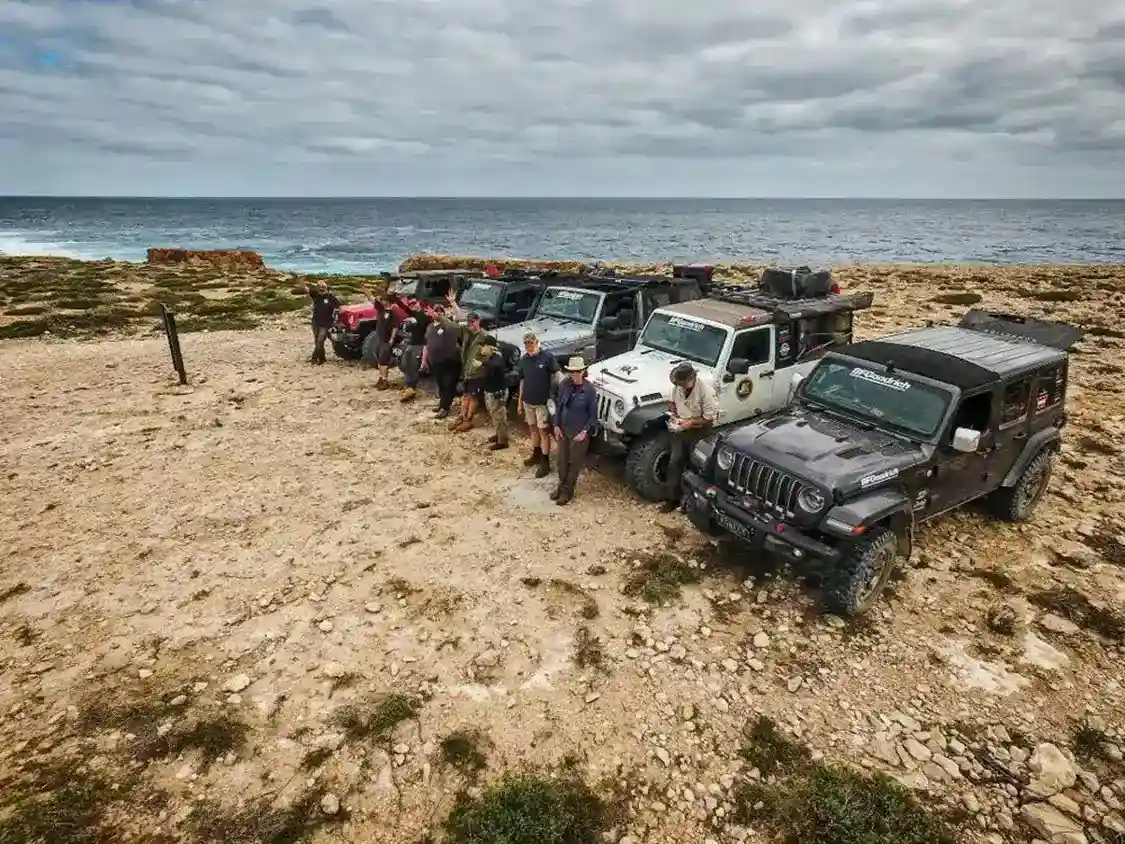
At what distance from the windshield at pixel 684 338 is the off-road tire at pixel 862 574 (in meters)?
3.51

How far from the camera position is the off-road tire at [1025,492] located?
7.18 metres

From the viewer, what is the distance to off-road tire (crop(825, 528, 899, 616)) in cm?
554

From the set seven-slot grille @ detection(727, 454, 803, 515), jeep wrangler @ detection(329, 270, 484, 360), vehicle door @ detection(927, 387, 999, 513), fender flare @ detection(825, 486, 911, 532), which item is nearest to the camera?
fender flare @ detection(825, 486, 911, 532)

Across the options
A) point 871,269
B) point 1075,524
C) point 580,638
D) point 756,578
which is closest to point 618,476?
point 756,578

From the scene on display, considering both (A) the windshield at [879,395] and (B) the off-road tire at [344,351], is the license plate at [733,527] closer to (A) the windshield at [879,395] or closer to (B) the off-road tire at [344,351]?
(A) the windshield at [879,395]

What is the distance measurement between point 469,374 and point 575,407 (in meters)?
2.81

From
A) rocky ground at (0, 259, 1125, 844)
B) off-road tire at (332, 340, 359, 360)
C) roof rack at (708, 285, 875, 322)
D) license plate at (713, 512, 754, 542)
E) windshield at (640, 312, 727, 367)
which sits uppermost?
roof rack at (708, 285, 875, 322)

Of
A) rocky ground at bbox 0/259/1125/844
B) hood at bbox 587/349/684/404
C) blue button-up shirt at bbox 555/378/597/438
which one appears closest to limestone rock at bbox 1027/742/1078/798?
rocky ground at bbox 0/259/1125/844

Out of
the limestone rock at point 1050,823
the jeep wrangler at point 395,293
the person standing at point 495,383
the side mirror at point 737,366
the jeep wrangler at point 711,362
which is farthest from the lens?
the jeep wrangler at point 395,293

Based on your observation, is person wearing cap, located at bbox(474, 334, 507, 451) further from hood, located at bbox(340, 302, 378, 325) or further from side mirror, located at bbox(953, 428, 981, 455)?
side mirror, located at bbox(953, 428, 981, 455)

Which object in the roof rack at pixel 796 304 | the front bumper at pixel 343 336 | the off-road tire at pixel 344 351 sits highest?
the roof rack at pixel 796 304

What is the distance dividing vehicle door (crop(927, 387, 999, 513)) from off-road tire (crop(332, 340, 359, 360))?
12217 millimetres

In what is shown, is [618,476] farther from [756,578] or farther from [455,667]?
[455,667]

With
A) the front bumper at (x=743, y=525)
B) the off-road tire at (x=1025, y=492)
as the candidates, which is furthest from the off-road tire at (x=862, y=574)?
the off-road tire at (x=1025, y=492)
